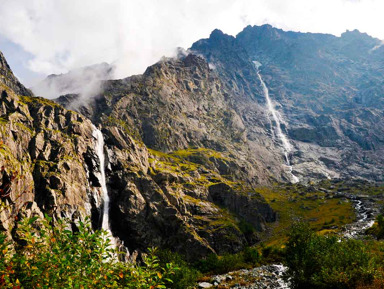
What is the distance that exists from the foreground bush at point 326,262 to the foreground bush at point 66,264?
79.4 ft

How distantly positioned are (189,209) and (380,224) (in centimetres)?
8390

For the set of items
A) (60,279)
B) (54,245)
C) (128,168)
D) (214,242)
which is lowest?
(214,242)

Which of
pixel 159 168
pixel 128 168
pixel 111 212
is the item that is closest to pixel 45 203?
pixel 111 212

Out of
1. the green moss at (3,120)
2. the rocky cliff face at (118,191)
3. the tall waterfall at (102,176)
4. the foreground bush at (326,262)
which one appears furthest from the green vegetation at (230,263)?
the green moss at (3,120)

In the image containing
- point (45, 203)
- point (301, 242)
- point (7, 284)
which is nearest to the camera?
point (7, 284)

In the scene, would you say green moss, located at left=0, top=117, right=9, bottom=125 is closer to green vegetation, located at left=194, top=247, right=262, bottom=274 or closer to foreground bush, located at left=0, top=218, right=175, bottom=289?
green vegetation, located at left=194, top=247, right=262, bottom=274

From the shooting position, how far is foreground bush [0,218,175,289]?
836 cm

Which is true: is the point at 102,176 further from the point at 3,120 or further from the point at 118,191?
the point at 3,120

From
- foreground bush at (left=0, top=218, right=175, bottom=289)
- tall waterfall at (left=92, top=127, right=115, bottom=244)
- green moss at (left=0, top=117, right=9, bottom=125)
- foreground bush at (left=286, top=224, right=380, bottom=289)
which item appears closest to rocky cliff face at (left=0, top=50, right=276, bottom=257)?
green moss at (left=0, top=117, right=9, bottom=125)

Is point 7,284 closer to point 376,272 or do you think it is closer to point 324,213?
point 376,272

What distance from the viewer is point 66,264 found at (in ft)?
28.4

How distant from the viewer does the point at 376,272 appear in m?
24.4

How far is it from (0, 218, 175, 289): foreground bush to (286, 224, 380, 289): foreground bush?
2420 cm

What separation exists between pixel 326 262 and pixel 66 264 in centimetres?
3085
